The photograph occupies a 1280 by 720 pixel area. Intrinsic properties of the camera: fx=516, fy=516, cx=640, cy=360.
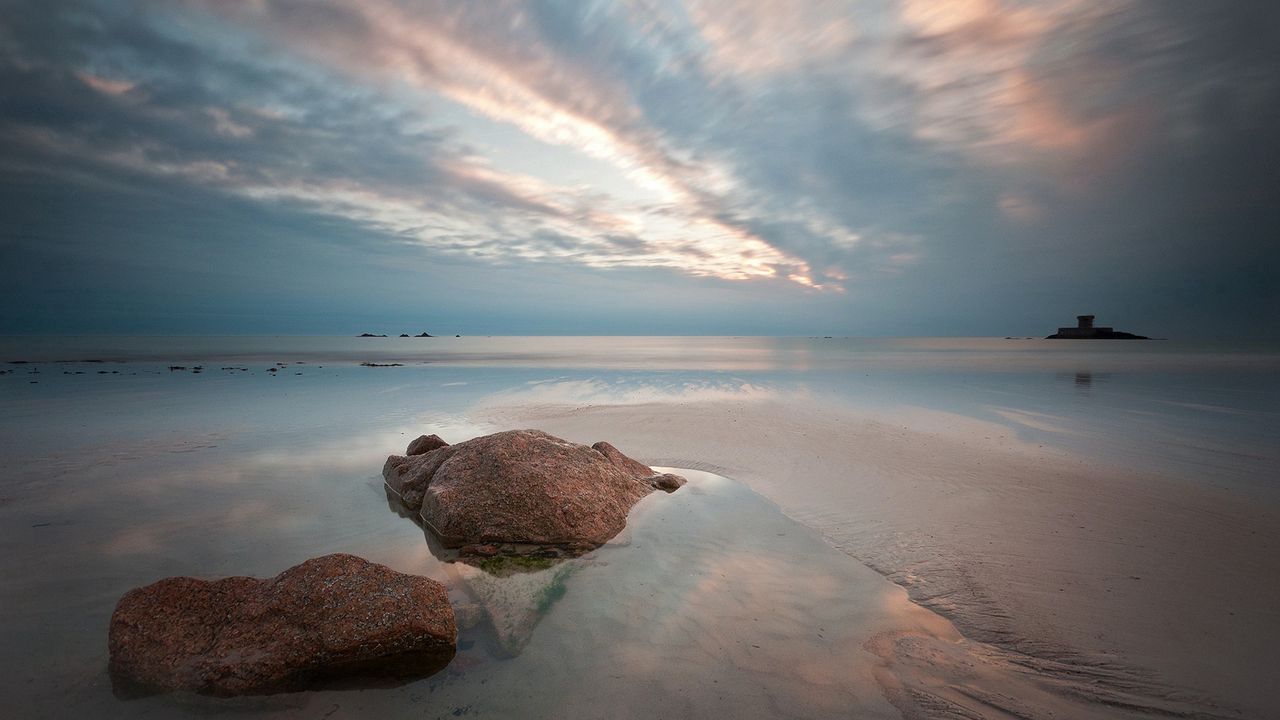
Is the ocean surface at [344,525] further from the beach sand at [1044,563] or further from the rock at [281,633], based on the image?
the beach sand at [1044,563]

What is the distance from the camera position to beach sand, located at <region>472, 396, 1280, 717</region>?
372cm

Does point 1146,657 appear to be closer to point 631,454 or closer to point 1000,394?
point 631,454

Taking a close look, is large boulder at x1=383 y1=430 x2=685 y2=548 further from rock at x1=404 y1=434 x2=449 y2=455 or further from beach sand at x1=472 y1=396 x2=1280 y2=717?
beach sand at x1=472 y1=396 x2=1280 y2=717

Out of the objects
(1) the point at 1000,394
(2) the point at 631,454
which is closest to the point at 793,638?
(2) the point at 631,454

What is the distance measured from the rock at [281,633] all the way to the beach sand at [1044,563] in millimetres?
3588

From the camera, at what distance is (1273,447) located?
11398 mm

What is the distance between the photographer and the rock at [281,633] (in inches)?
144

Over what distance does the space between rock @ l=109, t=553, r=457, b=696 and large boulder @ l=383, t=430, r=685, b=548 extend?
6.96ft

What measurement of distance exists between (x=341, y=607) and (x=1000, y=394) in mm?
25706

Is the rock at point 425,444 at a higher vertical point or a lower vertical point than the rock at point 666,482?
higher

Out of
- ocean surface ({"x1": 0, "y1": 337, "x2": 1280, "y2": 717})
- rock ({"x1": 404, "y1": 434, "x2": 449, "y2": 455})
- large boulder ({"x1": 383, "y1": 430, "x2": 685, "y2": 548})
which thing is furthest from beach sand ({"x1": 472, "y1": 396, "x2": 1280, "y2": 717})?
rock ({"x1": 404, "y1": 434, "x2": 449, "y2": 455})

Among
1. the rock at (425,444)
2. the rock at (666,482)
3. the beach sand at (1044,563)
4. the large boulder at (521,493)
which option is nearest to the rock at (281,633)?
the large boulder at (521,493)

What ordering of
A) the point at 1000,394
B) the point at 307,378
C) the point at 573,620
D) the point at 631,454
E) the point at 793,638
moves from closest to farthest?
the point at 793,638 → the point at 573,620 → the point at 631,454 → the point at 1000,394 → the point at 307,378

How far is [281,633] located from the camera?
392 cm
